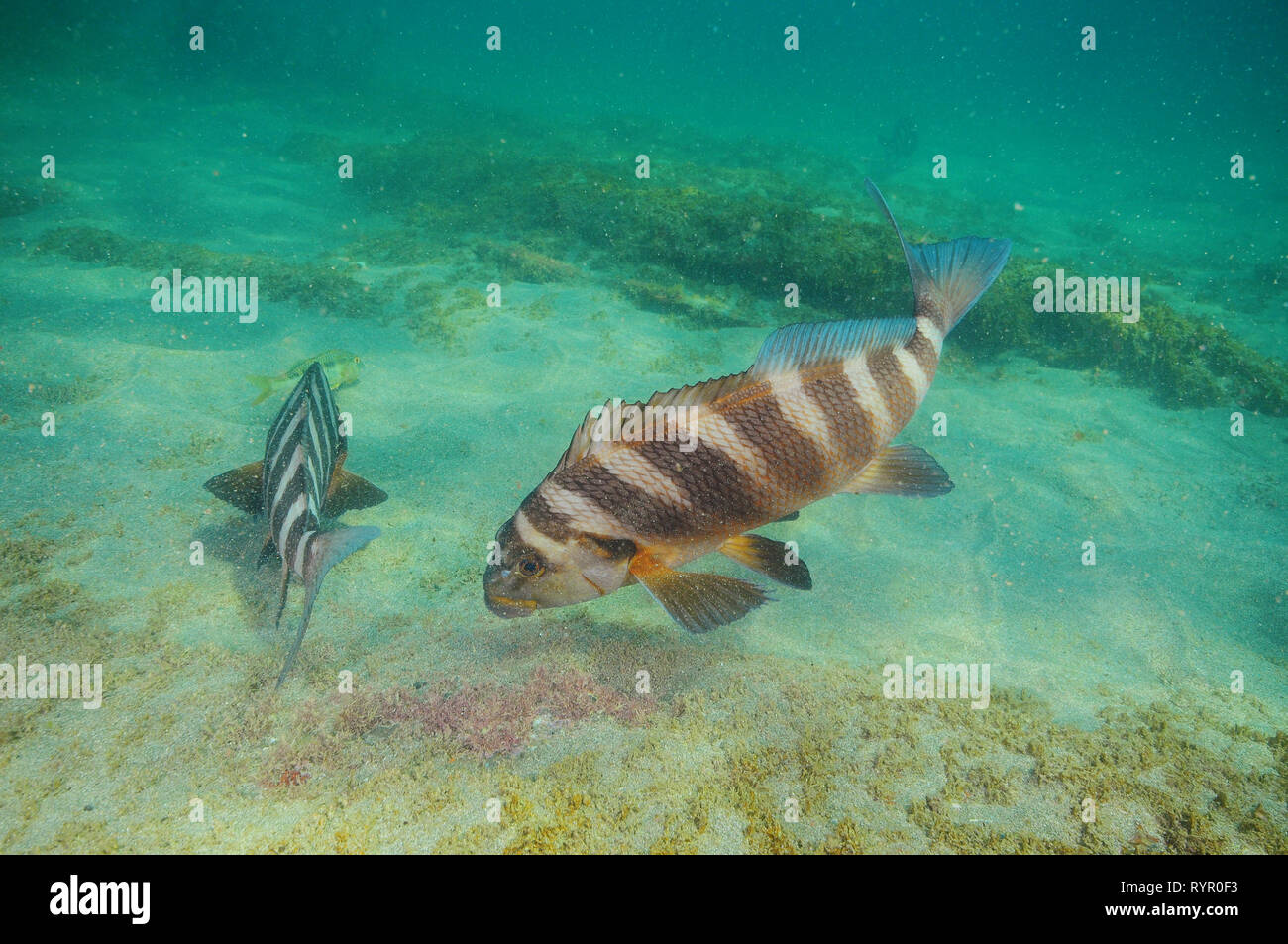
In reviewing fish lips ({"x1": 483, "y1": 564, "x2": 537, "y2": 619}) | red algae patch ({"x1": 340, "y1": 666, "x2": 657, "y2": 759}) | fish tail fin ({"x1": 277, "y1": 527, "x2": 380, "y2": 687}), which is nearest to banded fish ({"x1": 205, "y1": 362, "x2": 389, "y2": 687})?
fish tail fin ({"x1": 277, "y1": 527, "x2": 380, "y2": 687})

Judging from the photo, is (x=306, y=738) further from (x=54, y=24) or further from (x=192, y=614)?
(x=54, y=24)

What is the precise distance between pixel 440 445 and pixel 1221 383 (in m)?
11.9

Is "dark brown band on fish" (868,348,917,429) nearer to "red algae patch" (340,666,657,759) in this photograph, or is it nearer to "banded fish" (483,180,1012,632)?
"banded fish" (483,180,1012,632)

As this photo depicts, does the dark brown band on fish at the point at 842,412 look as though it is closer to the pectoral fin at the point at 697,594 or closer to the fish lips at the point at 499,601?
the pectoral fin at the point at 697,594

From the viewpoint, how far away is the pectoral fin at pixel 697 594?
8.27 ft

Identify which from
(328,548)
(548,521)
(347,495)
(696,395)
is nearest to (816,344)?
(696,395)

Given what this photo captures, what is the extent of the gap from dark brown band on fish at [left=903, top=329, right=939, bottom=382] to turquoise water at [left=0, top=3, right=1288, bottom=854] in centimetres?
182

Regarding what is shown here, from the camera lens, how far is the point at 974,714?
3.08m

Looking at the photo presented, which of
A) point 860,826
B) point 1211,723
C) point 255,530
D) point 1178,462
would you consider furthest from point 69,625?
point 1178,462

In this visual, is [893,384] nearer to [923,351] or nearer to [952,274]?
[923,351]

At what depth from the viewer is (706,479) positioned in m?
2.61

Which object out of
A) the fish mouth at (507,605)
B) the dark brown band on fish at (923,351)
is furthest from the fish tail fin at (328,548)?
the dark brown band on fish at (923,351)

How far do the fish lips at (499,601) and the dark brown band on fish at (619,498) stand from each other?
19.9 inches

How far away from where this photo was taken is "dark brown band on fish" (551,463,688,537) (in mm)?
2566
